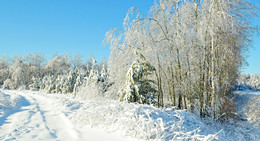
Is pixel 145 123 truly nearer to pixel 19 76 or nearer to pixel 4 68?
pixel 19 76

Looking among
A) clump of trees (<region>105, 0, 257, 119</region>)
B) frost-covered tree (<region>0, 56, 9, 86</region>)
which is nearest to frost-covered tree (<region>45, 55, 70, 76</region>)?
frost-covered tree (<region>0, 56, 9, 86</region>)

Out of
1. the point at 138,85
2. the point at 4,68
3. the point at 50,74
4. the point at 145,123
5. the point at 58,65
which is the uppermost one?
the point at 58,65

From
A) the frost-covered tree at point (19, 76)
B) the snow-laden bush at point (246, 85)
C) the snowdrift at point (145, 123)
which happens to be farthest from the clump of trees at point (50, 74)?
the snow-laden bush at point (246, 85)

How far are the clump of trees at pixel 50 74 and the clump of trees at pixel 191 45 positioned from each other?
13.3 feet

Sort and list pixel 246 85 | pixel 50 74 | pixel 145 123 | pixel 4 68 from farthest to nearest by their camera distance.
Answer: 1. pixel 4 68
2. pixel 50 74
3. pixel 246 85
4. pixel 145 123

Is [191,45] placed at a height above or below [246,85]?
above

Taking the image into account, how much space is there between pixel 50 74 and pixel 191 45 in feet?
129

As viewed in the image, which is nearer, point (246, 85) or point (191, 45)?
point (191, 45)

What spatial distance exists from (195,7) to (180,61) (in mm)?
2200

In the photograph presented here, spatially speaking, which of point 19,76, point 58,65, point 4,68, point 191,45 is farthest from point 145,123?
point 4,68

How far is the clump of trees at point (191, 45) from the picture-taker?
6.06 metres

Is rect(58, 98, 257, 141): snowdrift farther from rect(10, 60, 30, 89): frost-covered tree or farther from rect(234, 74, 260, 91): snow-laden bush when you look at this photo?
rect(10, 60, 30, 89): frost-covered tree

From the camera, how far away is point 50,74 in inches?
1586

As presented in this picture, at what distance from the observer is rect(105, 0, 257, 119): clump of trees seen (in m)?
6.06
